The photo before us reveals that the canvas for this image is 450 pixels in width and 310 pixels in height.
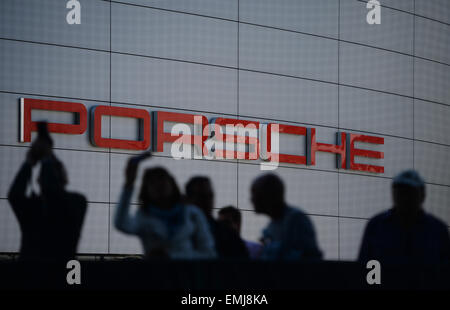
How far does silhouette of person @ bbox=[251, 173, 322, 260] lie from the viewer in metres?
1.63

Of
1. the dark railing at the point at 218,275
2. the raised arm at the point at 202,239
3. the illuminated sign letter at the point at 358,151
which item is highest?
the illuminated sign letter at the point at 358,151

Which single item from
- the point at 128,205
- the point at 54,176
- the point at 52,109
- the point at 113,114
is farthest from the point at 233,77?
the point at 128,205

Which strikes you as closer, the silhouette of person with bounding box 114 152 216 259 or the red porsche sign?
the silhouette of person with bounding box 114 152 216 259

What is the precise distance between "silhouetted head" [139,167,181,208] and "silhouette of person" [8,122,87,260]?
0.72 ft

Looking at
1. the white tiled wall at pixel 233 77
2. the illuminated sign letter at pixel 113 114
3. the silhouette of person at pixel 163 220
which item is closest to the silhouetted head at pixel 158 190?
the silhouette of person at pixel 163 220

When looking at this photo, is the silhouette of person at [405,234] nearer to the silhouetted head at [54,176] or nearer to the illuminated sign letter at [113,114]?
the silhouetted head at [54,176]

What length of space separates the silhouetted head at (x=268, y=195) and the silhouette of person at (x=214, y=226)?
124 mm

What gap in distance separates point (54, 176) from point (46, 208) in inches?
→ 3.7

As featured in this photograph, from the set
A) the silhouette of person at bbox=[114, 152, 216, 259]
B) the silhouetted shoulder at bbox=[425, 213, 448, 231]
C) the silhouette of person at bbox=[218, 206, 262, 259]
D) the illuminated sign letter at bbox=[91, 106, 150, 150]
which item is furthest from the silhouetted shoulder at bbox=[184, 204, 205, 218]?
the illuminated sign letter at bbox=[91, 106, 150, 150]

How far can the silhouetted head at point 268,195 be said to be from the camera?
163 centimetres

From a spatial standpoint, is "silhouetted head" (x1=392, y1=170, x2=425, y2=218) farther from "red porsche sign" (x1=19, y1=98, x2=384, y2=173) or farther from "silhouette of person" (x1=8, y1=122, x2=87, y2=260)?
"red porsche sign" (x1=19, y1=98, x2=384, y2=173)
